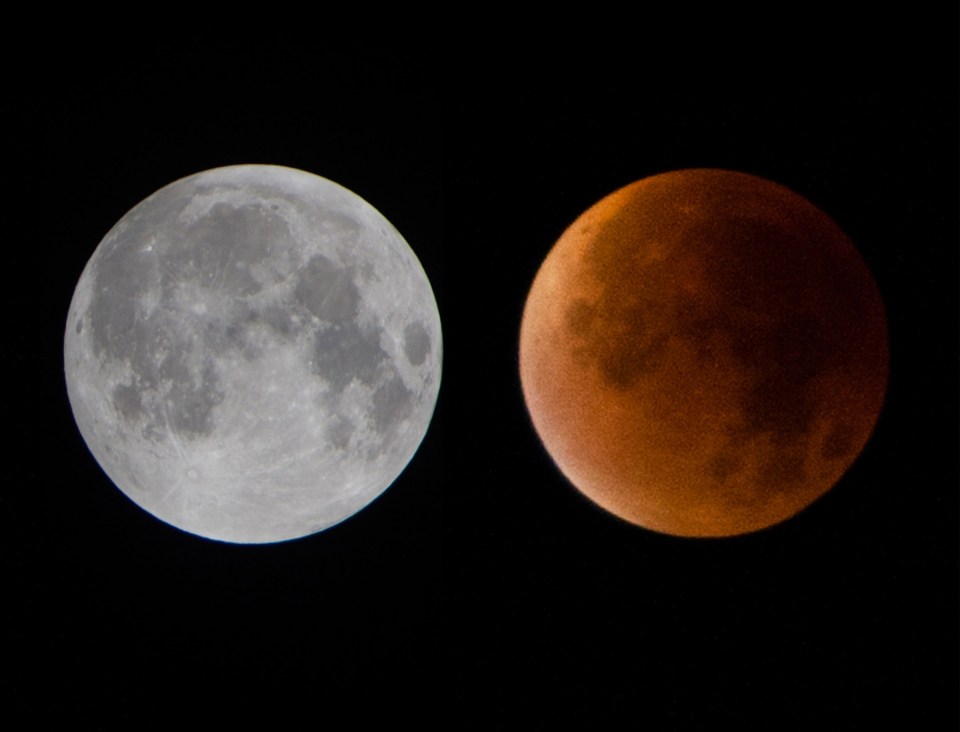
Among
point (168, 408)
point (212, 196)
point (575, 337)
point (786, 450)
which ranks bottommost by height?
point (168, 408)

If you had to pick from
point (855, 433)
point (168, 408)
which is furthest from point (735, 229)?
point (168, 408)

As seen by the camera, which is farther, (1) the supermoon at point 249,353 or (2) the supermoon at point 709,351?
(2) the supermoon at point 709,351

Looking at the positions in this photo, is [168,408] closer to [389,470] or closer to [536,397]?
[389,470]

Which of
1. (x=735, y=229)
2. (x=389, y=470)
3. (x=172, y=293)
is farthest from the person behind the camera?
(x=389, y=470)

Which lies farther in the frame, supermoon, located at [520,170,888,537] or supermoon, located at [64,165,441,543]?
supermoon, located at [520,170,888,537]
